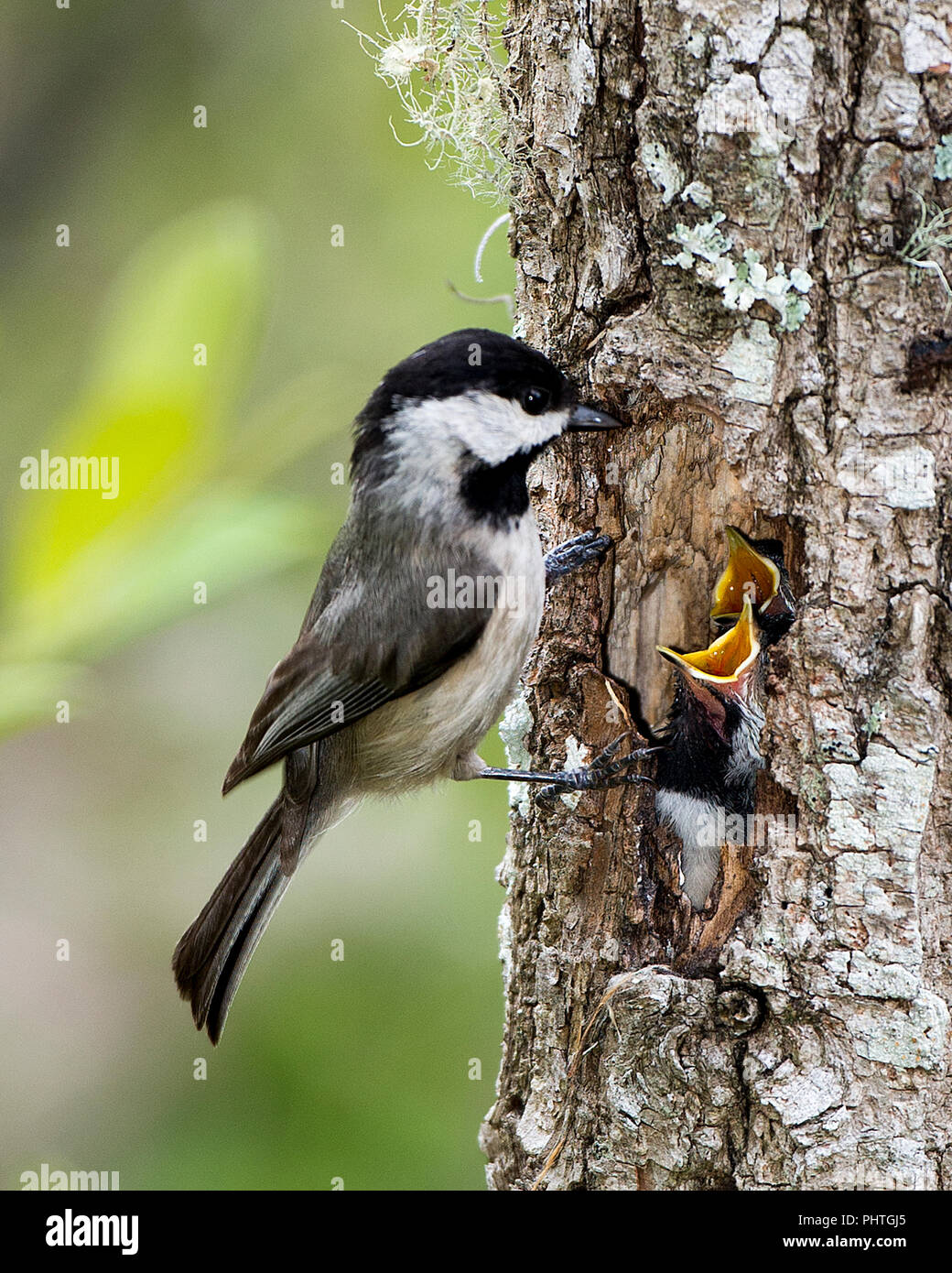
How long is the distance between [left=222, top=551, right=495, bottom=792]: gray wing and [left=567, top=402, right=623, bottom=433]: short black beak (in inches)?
14.8

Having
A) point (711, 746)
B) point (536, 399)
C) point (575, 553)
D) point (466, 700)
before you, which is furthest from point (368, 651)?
point (711, 746)

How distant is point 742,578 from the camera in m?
2.29

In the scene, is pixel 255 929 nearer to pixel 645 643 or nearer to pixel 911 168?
pixel 645 643

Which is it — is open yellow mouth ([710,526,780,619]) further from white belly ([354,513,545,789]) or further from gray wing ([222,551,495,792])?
gray wing ([222,551,495,792])

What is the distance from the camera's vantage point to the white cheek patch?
2488mm

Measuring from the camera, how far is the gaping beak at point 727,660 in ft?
7.40

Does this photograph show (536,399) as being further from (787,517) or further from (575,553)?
(787,517)

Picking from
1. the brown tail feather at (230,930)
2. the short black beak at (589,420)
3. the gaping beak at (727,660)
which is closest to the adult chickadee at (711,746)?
the gaping beak at (727,660)

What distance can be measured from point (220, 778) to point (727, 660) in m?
2.36

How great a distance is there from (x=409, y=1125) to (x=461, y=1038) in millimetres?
305

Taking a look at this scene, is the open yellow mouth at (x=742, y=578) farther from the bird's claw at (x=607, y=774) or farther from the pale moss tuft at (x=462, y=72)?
the pale moss tuft at (x=462, y=72)

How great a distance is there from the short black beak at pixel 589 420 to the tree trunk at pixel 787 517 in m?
0.04

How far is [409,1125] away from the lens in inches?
135

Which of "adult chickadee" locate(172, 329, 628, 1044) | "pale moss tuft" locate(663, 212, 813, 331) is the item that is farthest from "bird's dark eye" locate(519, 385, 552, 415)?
"pale moss tuft" locate(663, 212, 813, 331)
